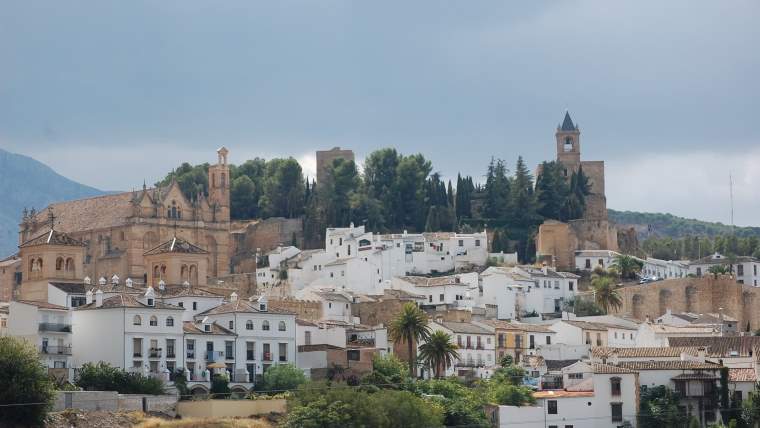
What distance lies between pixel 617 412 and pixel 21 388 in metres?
23.2

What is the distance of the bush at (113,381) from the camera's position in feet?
209

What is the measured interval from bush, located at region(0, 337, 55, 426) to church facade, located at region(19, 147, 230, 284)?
1695 inches

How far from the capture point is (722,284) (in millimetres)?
100938

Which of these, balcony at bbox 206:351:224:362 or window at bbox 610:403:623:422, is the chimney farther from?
window at bbox 610:403:623:422

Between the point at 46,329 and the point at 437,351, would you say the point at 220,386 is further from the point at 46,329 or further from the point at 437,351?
the point at 437,351

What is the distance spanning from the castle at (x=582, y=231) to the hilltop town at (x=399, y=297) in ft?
0.49

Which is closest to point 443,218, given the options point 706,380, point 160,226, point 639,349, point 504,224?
point 504,224

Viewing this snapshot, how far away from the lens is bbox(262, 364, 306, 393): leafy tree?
68.6 m

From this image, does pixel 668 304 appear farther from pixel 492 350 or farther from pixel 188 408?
pixel 188 408

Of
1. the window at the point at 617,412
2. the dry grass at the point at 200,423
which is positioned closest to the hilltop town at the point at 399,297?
the window at the point at 617,412

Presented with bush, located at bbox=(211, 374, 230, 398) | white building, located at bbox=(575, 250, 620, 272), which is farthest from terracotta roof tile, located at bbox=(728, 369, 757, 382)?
white building, located at bbox=(575, 250, 620, 272)

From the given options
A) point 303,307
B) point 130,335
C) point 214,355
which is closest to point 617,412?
point 214,355

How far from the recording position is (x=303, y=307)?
86562 millimetres

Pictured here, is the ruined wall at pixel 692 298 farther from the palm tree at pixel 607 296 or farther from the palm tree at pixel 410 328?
the palm tree at pixel 410 328
